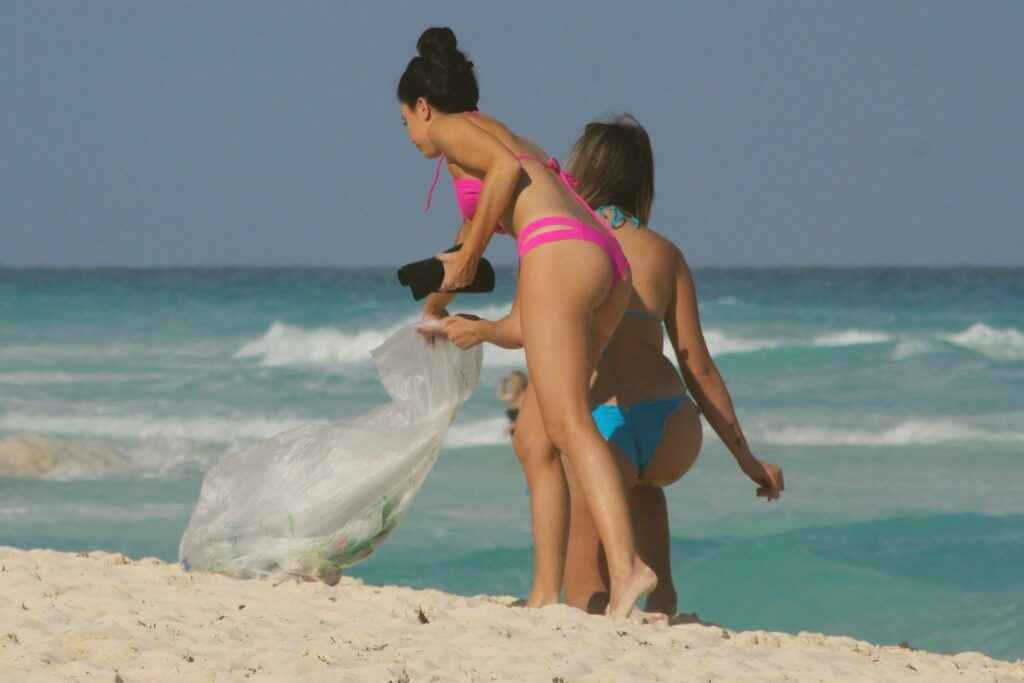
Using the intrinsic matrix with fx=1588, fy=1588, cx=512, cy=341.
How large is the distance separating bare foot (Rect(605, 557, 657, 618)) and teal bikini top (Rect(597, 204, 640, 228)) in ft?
3.59

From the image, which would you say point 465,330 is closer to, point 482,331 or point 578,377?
point 482,331

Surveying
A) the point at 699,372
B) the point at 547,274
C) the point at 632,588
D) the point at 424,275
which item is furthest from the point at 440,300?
the point at 632,588

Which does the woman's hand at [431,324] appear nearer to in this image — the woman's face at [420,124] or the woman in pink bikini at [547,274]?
the woman in pink bikini at [547,274]

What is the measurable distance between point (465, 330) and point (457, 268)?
256 millimetres

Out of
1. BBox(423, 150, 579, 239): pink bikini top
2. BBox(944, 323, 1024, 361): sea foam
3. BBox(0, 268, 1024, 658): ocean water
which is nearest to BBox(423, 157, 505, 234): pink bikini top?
BBox(423, 150, 579, 239): pink bikini top

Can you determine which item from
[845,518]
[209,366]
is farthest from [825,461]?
[209,366]

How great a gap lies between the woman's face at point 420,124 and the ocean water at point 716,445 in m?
3.29

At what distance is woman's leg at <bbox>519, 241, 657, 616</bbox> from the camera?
13.1 feet

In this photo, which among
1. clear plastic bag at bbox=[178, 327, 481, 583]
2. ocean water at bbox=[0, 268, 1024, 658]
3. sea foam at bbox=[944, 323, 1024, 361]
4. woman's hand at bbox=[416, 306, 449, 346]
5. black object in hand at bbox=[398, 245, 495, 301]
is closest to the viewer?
black object in hand at bbox=[398, 245, 495, 301]

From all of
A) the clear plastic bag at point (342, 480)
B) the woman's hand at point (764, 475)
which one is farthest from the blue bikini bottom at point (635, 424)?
the clear plastic bag at point (342, 480)

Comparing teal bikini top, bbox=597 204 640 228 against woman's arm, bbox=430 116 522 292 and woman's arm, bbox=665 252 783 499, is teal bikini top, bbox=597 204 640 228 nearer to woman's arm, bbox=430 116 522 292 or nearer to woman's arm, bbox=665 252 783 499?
woman's arm, bbox=665 252 783 499

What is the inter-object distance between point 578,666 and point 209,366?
19.0m

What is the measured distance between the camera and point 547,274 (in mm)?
4031

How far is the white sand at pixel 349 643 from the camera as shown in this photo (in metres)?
3.55
